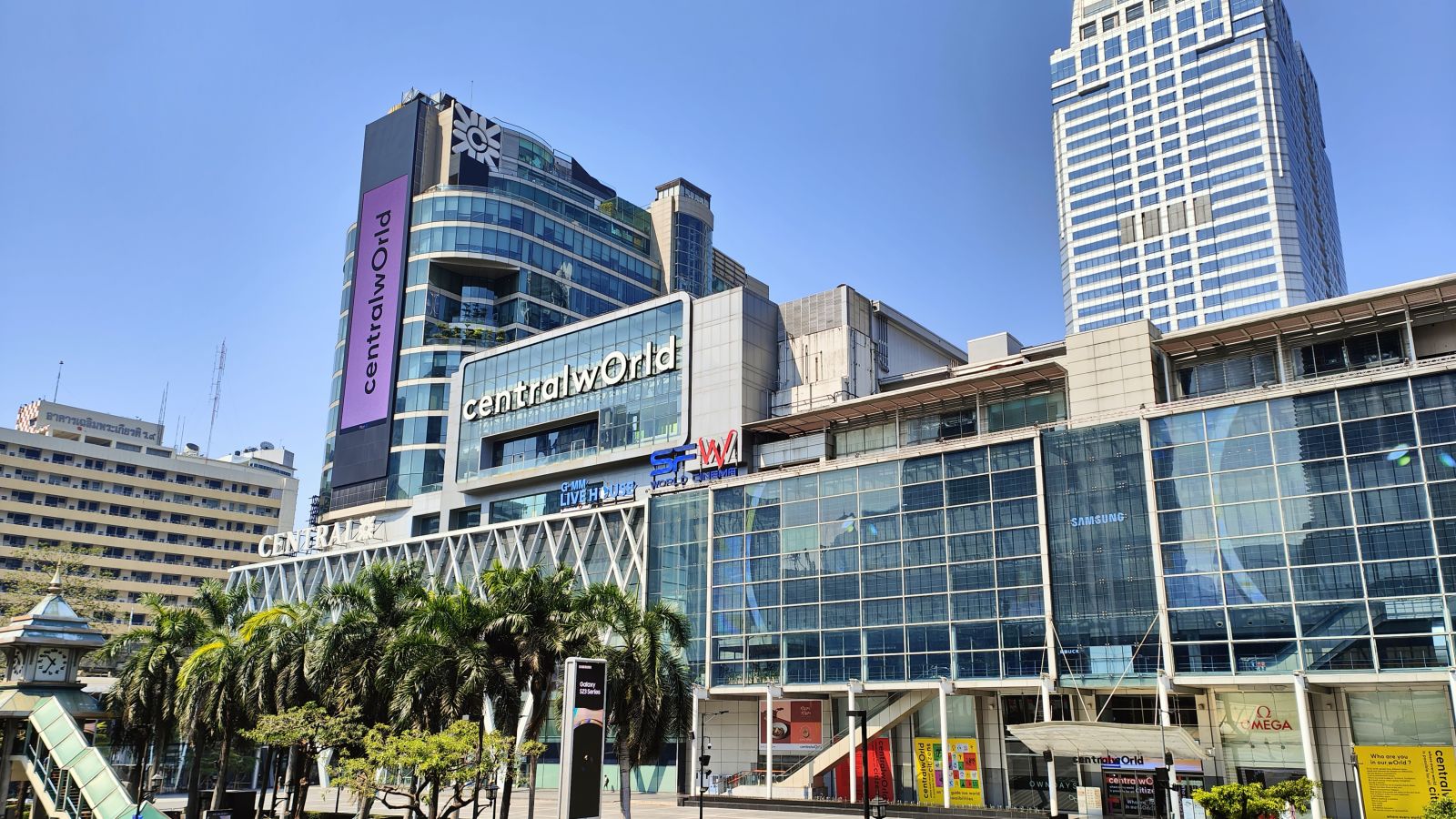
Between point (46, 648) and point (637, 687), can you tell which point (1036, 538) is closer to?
point (637, 687)

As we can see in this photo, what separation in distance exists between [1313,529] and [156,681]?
2455 inches

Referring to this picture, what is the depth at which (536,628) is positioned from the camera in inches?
1807

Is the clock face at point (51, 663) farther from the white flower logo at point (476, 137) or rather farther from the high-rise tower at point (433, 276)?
the white flower logo at point (476, 137)

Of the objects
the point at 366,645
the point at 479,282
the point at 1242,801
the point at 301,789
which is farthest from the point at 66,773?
the point at 479,282

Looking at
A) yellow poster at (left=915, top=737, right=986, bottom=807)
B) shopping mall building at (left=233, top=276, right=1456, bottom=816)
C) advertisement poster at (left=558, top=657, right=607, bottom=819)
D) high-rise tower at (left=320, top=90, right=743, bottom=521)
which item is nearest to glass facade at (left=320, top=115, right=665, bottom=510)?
high-rise tower at (left=320, top=90, right=743, bottom=521)

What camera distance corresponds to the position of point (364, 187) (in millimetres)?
120188

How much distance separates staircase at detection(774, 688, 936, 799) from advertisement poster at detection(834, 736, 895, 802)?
0.67m

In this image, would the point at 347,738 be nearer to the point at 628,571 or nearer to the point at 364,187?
the point at 628,571

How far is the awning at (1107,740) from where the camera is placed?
5231 cm

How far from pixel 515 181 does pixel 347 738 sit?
82416mm

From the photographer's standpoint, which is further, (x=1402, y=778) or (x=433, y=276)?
(x=433, y=276)

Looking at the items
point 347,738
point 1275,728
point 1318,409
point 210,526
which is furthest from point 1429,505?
point 210,526

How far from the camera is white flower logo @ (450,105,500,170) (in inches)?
4656

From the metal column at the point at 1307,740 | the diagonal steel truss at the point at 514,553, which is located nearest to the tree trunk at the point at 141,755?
the diagonal steel truss at the point at 514,553
